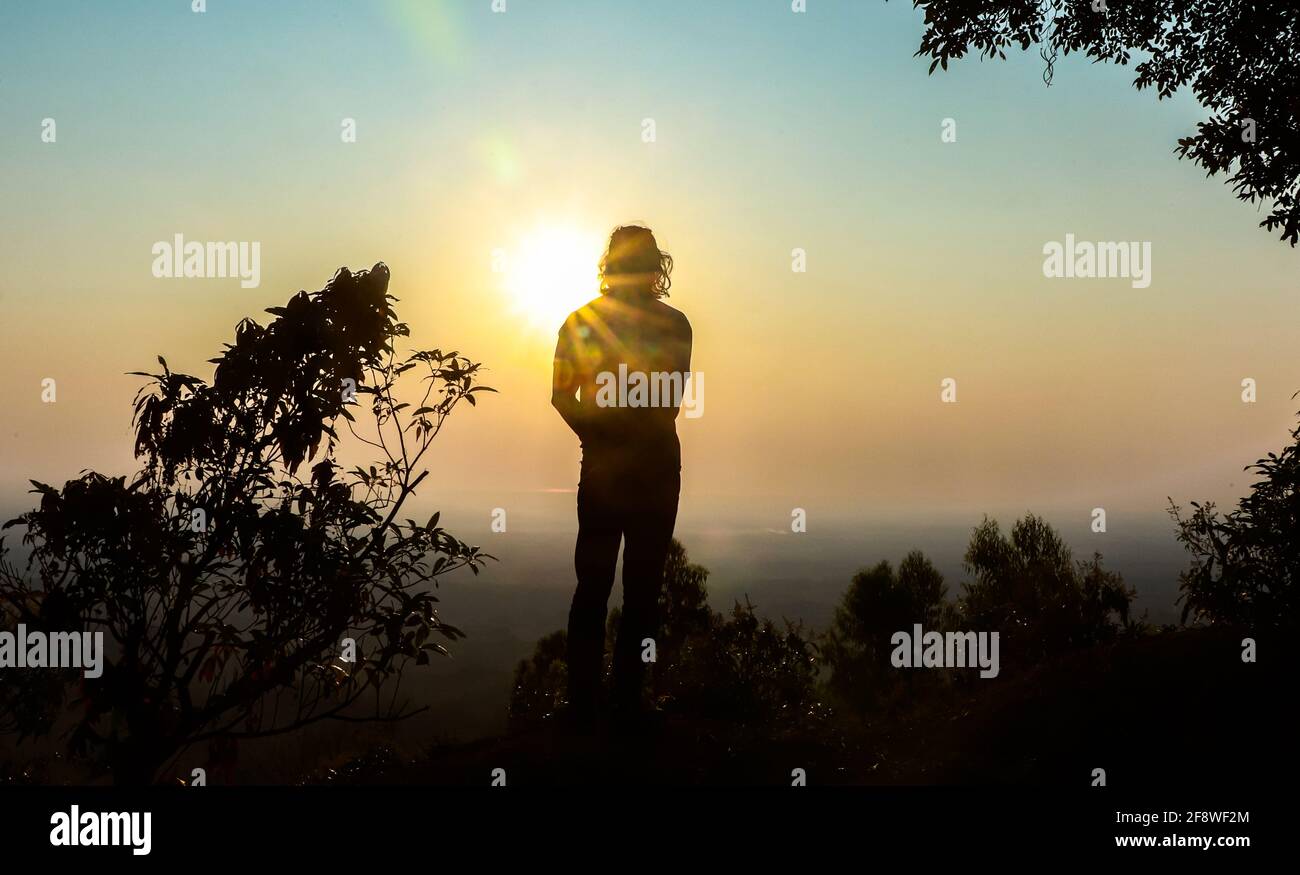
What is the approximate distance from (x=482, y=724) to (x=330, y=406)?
163 inches

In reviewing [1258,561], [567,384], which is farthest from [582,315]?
[1258,561]

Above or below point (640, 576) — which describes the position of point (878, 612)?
below

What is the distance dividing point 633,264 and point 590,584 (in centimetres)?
234

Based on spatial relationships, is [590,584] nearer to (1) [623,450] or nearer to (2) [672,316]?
(1) [623,450]

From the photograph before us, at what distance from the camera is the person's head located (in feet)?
20.8

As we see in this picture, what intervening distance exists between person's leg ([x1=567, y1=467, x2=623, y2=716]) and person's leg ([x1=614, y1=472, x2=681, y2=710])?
0.13 m

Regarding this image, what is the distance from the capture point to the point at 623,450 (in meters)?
6.09

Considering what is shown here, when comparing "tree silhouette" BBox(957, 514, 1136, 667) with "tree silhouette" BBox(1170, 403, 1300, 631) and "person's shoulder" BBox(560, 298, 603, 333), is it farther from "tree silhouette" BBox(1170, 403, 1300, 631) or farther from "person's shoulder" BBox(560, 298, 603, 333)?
"person's shoulder" BBox(560, 298, 603, 333)

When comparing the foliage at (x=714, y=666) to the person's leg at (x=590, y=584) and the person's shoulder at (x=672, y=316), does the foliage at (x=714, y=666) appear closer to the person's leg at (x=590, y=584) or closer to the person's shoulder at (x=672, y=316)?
the person's leg at (x=590, y=584)

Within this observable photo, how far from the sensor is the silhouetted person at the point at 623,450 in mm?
6090

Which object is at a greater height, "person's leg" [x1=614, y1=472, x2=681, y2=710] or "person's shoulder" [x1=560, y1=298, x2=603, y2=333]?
"person's shoulder" [x1=560, y1=298, x2=603, y2=333]

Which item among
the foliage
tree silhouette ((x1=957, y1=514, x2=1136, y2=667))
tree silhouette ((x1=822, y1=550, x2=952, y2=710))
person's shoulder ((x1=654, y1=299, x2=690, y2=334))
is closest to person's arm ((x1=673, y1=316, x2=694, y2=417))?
person's shoulder ((x1=654, y1=299, x2=690, y2=334))

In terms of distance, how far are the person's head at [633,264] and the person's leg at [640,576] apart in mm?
1424

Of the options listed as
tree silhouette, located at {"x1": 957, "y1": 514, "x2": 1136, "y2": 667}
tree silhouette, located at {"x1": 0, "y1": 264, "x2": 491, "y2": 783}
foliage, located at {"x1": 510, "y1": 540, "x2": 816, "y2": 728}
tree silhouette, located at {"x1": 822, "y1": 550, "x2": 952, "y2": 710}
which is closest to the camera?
tree silhouette, located at {"x1": 0, "y1": 264, "x2": 491, "y2": 783}
